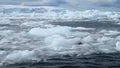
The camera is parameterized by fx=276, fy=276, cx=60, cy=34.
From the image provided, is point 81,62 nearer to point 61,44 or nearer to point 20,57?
point 20,57

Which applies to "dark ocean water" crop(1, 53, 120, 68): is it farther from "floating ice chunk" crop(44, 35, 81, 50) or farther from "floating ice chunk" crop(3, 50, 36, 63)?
"floating ice chunk" crop(44, 35, 81, 50)

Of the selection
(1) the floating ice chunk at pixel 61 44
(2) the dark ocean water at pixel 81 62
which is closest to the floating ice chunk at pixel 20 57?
(2) the dark ocean water at pixel 81 62

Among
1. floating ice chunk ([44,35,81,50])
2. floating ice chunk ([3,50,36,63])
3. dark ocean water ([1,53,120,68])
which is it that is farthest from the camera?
floating ice chunk ([44,35,81,50])

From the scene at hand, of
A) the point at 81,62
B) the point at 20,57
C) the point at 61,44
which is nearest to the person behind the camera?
the point at 81,62

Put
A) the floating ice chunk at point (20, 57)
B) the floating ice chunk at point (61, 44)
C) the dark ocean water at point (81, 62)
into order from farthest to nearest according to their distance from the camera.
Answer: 1. the floating ice chunk at point (61, 44)
2. the floating ice chunk at point (20, 57)
3. the dark ocean water at point (81, 62)

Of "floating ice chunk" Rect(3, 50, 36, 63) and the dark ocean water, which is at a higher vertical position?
"floating ice chunk" Rect(3, 50, 36, 63)

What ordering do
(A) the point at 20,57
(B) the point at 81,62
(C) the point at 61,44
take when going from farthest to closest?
(C) the point at 61,44
(A) the point at 20,57
(B) the point at 81,62

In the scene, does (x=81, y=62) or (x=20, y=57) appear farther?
(x=20, y=57)

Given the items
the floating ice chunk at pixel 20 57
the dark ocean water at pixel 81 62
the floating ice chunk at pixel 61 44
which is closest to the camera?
the dark ocean water at pixel 81 62

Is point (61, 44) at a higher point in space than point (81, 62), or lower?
higher

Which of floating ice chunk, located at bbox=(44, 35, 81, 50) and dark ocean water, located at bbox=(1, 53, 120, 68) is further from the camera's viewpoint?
floating ice chunk, located at bbox=(44, 35, 81, 50)

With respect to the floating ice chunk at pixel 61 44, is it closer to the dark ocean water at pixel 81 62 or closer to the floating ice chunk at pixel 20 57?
the dark ocean water at pixel 81 62

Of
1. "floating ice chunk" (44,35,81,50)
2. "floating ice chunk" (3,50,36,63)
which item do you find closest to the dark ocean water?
"floating ice chunk" (3,50,36,63)

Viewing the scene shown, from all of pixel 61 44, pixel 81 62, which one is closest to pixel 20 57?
pixel 81 62
